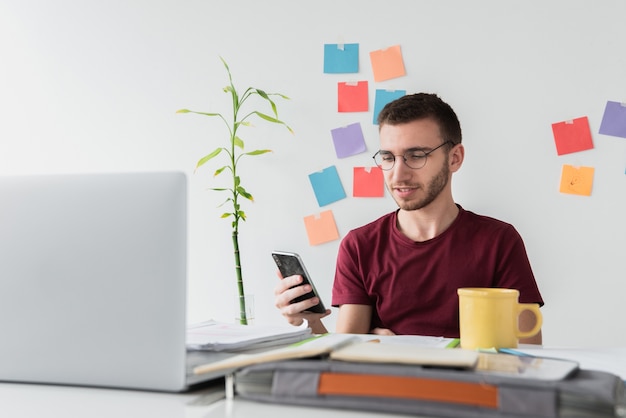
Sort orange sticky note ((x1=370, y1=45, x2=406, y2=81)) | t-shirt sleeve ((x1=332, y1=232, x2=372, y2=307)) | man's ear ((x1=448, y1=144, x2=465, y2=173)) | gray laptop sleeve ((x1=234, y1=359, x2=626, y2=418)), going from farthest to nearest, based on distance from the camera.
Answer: orange sticky note ((x1=370, y1=45, x2=406, y2=81)) → man's ear ((x1=448, y1=144, x2=465, y2=173)) → t-shirt sleeve ((x1=332, y1=232, x2=372, y2=307)) → gray laptop sleeve ((x1=234, y1=359, x2=626, y2=418))

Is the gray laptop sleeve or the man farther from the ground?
the man

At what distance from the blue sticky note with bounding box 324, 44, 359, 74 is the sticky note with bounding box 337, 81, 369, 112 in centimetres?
5

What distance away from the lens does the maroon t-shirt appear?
1.81m

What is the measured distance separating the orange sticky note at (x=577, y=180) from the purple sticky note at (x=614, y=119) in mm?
145

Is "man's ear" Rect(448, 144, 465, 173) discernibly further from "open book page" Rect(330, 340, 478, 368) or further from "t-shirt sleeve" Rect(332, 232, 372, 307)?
"open book page" Rect(330, 340, 478, 368)

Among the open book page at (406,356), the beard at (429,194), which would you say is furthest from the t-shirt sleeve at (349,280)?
the open book page at (406,356)

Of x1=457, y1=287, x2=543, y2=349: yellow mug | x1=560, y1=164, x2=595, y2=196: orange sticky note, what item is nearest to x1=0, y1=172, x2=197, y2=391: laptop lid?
x1=457, y1=287, x2=543, y2=349: yellow mug

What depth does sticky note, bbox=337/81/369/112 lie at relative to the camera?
2.67 meters

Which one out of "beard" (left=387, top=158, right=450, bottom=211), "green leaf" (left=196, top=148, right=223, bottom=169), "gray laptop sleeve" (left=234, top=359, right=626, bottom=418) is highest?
"green leaf" (left=196, top=148, right=223, bottom=169)

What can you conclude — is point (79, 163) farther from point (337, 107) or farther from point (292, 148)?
point (337, 107)

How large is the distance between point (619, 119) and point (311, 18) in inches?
45.9

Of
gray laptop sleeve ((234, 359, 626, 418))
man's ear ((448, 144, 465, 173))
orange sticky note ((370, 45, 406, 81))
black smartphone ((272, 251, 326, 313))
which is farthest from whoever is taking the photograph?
orange sticky note ((370, 45, 406, 81))

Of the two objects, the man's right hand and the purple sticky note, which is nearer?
the man's right hand

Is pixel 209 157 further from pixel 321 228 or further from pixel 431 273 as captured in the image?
pixel 431 273
